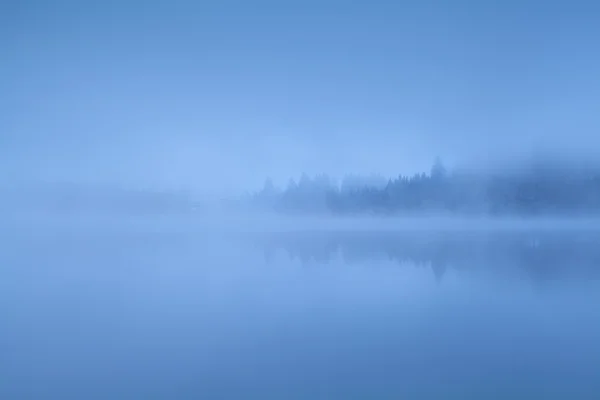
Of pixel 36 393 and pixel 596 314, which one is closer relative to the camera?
pixel 36 393

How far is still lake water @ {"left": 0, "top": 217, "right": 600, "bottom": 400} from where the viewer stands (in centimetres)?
488

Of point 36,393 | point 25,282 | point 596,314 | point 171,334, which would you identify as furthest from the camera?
point 25,282

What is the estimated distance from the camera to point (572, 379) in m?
5.02

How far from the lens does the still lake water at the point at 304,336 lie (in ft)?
16.0

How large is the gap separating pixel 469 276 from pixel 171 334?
884 centimetres

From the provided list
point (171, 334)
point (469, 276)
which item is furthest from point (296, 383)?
point (469, 276)

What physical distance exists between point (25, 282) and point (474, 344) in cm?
1159

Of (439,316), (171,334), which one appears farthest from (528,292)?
(171,334)

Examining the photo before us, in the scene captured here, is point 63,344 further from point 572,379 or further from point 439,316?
Result: point 572,379

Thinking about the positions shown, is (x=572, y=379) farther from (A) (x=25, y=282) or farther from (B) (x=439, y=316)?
(A) (x=25, y=282)

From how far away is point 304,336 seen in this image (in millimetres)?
6613

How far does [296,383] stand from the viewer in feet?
16.3

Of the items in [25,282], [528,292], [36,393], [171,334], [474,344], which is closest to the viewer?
[36,393]

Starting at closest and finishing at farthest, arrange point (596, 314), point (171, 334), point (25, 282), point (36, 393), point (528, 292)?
point (36, 393), point (171, 334), point (596, 314), point (528, 292), point (25, 282)
